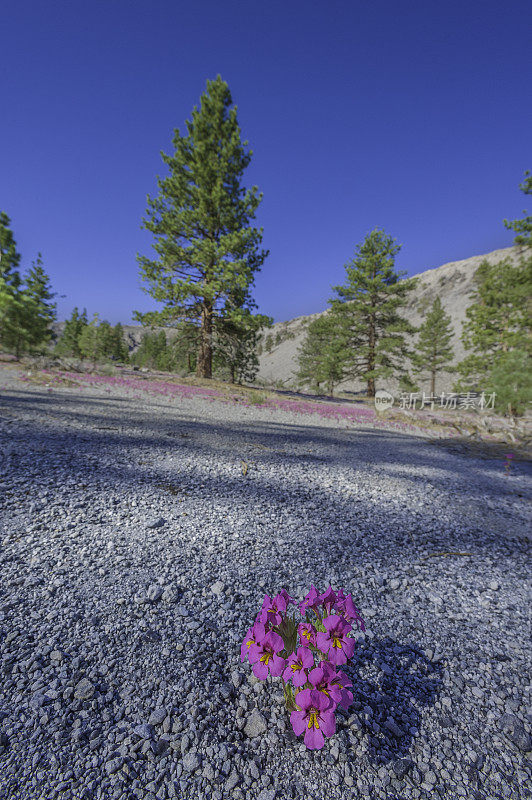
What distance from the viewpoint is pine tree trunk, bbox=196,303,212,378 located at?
1563cm

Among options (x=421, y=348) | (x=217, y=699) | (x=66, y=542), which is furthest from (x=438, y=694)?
(x=421, y=348)

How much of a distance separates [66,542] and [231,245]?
46.4 ft

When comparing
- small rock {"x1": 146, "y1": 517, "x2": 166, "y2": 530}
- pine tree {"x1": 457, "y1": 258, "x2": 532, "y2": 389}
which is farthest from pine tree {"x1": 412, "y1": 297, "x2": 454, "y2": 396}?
small rock {"x1": 146, "y1": 517, "x2": 166, "y2": 530}

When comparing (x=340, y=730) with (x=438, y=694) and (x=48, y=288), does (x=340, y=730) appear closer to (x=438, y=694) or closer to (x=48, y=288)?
(x=438, y=694)

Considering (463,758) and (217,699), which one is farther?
(217,699)

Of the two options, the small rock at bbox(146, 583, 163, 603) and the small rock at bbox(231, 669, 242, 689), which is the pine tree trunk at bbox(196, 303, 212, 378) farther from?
the small rock at bbox(231, 669, 242, 689)

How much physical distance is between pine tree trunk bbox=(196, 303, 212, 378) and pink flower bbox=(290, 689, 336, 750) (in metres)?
15.4

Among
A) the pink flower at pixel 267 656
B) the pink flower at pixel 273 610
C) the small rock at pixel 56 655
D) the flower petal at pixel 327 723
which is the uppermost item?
the pink flower at pixel 273 610

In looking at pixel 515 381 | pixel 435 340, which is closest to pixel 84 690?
pixel 515 381

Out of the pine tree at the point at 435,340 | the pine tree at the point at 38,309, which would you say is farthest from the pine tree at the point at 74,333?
the pine tree at the point at 435,340

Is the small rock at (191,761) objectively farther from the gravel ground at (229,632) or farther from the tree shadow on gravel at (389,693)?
the tree shadow on gravel at (389,693)

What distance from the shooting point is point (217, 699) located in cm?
110

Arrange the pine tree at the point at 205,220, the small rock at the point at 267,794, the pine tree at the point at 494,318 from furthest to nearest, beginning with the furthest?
1. the pine tree at the point at 494,318
2. the pine tree at the point at 205,220
3. the small rock at the point at 267,794

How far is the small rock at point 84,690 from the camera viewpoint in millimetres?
1060
